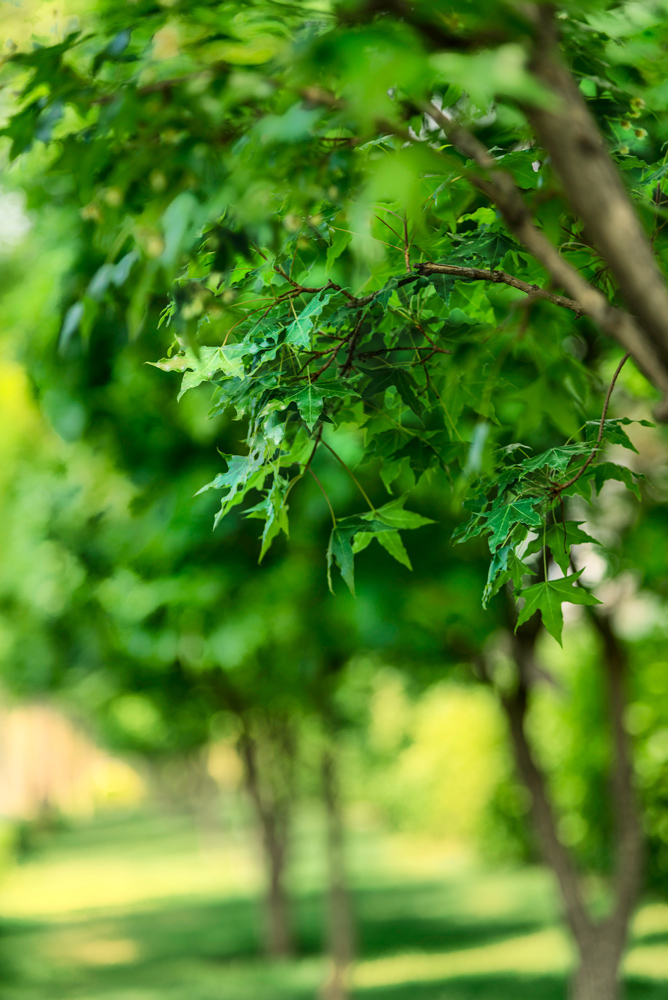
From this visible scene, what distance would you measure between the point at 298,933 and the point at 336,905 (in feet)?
19.2

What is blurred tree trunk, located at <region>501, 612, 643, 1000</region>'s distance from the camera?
19.8 feet

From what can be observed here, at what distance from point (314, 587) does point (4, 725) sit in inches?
1621

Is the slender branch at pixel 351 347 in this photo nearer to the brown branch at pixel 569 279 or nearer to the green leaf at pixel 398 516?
the green leaf at pixel 398 516

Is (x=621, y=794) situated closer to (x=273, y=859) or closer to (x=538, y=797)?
(x=538, y=797)

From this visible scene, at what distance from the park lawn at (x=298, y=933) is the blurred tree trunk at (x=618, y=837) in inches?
157

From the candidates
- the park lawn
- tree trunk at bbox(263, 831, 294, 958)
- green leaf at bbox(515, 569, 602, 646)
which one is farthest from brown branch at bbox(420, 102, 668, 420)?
tree trunk at bbox(263, 831, 294, 958)

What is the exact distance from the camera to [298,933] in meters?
15.5

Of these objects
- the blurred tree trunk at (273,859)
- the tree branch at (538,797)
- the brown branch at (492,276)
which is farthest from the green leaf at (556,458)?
the blurred tree trunk at (273,859)

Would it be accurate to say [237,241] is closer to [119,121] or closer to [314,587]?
[119,121]

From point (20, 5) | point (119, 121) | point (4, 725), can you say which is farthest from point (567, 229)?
point (4, 725)

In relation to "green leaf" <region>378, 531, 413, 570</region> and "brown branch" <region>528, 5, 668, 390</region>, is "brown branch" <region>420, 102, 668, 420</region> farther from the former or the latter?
"green leaf" <region>378, 531, 413, 570</region>

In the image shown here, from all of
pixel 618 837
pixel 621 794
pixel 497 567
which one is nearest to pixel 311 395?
pixel 497 567

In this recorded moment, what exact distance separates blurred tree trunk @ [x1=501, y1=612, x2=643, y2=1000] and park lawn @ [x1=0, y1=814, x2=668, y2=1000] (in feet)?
13.1

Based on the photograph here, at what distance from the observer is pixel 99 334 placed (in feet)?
15.1
